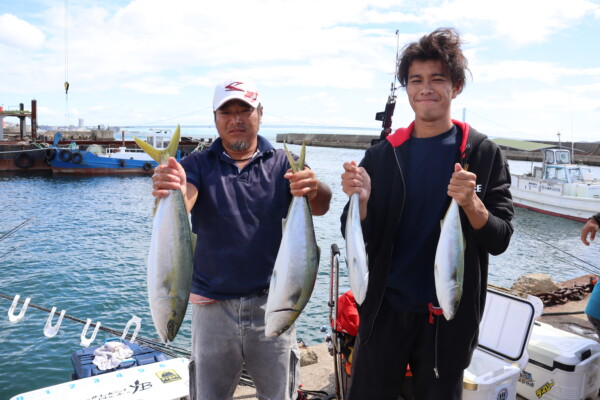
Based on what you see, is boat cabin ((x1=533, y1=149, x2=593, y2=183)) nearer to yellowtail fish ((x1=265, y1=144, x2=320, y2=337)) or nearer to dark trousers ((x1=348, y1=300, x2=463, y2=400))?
dark trousers ((x1=348, y1=300, x2=463, y2=400))

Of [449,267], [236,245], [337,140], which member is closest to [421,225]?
[449,267]

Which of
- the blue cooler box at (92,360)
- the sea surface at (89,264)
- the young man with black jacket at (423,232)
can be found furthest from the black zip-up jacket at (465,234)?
the sea surface at (89,264)

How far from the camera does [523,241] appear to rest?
18531 millimetres

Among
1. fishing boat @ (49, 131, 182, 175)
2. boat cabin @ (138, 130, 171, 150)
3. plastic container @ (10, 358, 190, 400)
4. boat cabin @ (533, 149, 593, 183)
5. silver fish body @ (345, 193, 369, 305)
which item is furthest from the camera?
fishing boat @ (49, 131, 182, 175)

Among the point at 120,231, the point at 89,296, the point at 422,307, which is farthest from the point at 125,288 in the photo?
the point at 422,307

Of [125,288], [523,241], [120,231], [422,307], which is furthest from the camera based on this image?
[523,241]

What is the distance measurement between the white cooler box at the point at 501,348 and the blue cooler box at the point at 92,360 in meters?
2.90

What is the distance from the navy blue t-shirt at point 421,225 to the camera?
7.45ft

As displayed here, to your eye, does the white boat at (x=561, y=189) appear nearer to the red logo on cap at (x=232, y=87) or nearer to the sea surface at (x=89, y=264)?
the sea surface at (x=89, y=264)

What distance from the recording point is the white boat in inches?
842

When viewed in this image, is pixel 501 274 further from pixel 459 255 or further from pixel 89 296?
pixel 459 255

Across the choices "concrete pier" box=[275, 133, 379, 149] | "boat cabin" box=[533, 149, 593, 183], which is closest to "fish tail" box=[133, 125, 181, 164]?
"boat cabin" box=[533, 149, 593, 183]

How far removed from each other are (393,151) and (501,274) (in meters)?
12.5

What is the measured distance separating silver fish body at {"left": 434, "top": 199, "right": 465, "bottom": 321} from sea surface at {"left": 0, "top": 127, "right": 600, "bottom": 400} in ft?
21.0
